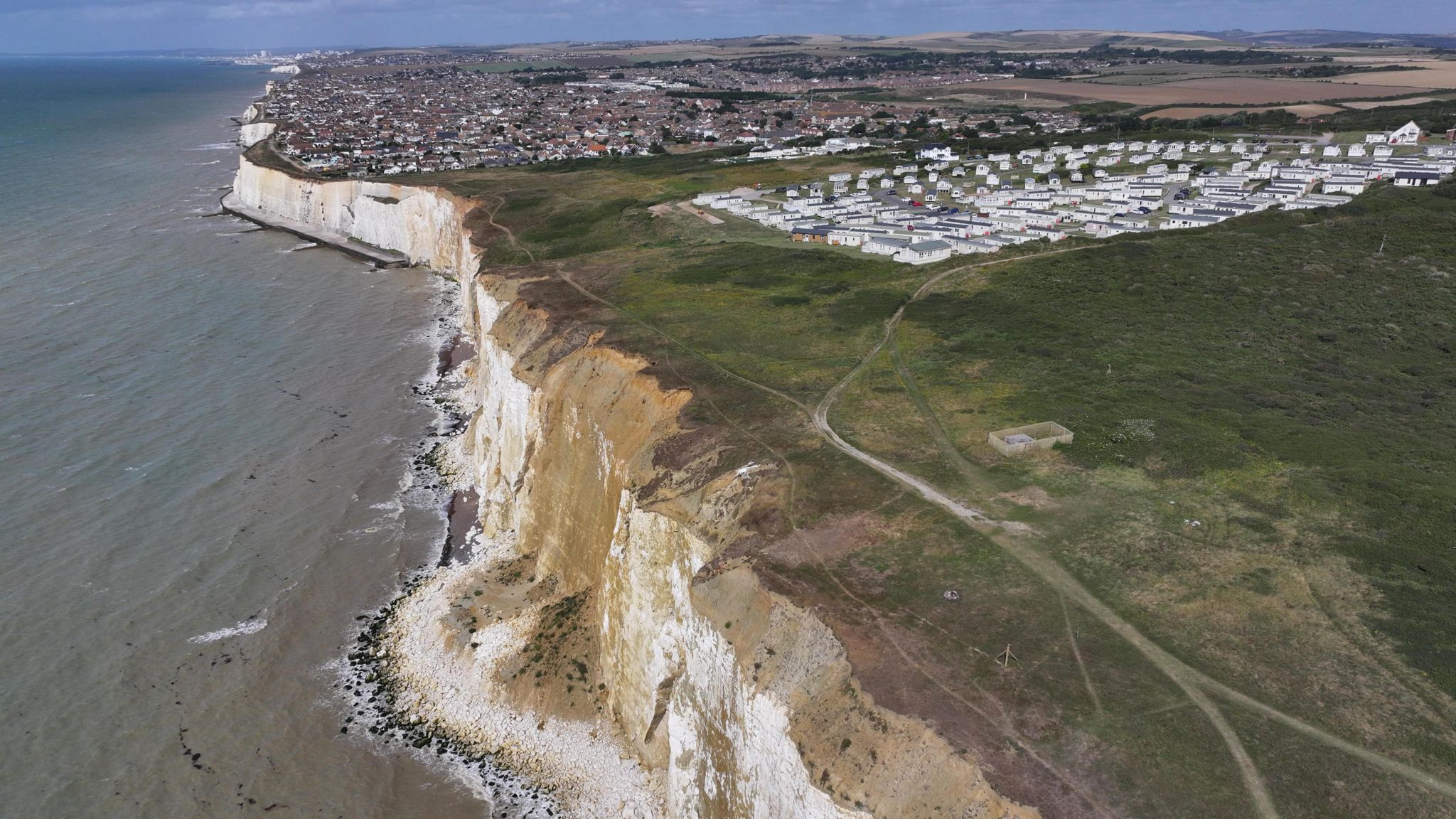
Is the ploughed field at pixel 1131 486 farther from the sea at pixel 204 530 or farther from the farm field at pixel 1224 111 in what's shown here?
the farm field at pixel 1224 111

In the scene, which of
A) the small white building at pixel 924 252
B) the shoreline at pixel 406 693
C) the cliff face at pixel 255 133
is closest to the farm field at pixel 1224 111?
the small white building at pixel 924 252

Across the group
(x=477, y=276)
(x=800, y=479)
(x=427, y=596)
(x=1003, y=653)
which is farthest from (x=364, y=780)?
(x=477, y=276)

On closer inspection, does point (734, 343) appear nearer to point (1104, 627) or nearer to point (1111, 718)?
point (1104, 627)

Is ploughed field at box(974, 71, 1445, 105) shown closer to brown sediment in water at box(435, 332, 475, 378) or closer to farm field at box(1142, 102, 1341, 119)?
farm field at box(1142, 102, 1341, 119)

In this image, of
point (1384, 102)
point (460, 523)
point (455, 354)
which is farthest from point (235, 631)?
point (1384, 102)

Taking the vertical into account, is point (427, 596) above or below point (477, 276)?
below

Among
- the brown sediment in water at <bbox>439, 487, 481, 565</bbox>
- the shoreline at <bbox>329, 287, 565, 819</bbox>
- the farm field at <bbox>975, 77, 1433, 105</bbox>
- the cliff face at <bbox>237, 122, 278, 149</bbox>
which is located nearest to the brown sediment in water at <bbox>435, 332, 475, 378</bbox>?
the shoreline at <bbox>329, 287, 565, 819</bbox>
